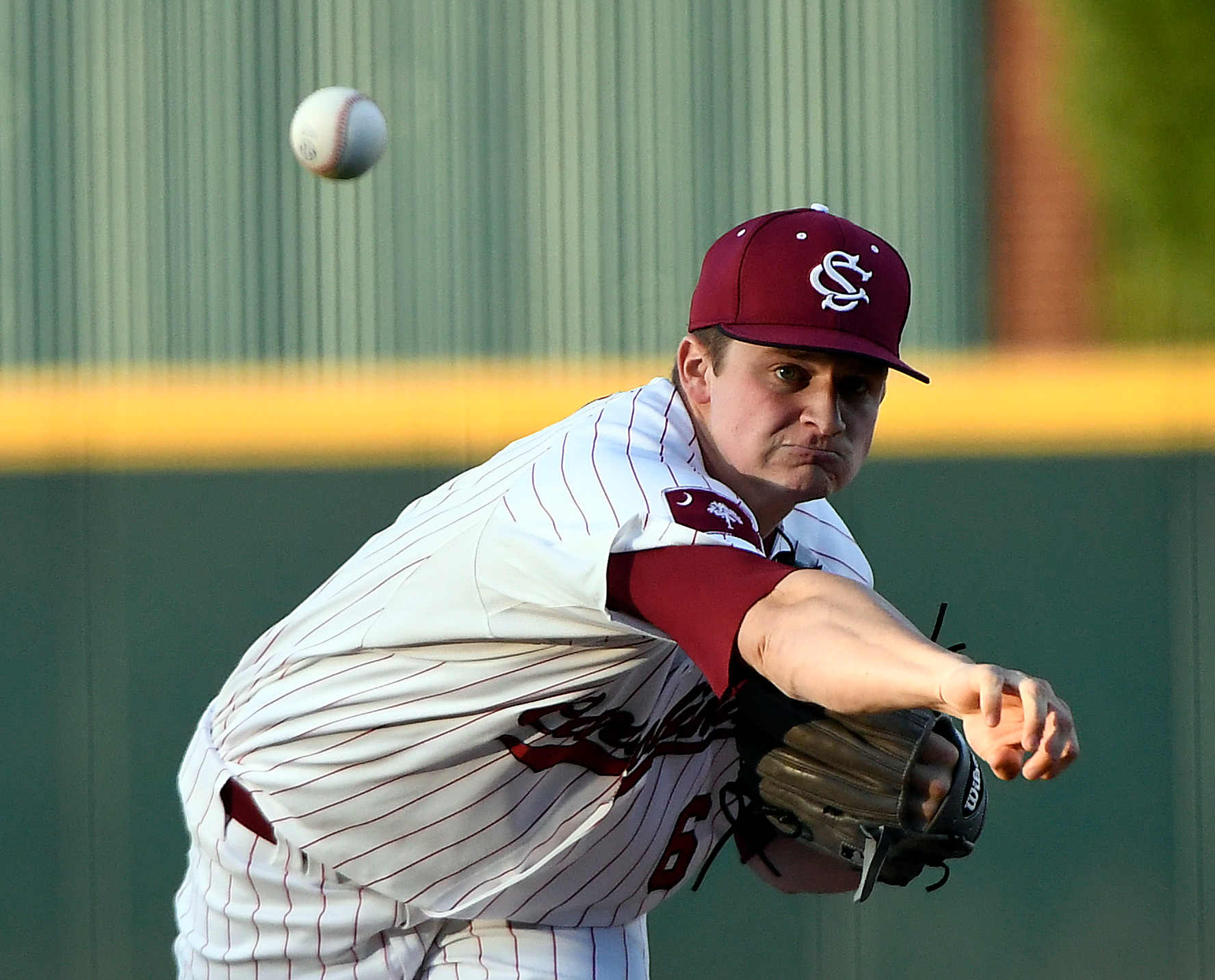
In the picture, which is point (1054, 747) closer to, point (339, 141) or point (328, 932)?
point (328, 932)

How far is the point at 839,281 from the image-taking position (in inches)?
85.1

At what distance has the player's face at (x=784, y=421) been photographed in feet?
7.08

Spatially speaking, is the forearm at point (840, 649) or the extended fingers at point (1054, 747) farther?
the forearm at point (840, 649)

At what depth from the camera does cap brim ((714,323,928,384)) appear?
6.92 feet

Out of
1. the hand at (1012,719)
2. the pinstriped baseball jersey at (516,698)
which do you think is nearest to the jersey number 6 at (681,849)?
the pinstriped baseball jersey at (516,698)

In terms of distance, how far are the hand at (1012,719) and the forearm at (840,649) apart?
32 millimetres

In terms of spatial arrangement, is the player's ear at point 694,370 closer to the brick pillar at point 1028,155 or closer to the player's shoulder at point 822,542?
the player's shoulder at point 822,542

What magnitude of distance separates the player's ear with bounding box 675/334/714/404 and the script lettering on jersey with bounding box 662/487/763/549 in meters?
0.37

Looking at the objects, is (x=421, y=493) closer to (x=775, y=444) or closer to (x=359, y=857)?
(x=359, y=857)

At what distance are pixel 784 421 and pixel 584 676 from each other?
0.41 m

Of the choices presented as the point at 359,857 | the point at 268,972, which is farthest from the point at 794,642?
the point at 268,972

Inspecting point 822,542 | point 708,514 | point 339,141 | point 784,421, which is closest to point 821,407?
point 784,421

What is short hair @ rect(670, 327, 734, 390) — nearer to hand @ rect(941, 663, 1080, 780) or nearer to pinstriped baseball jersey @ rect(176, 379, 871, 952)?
pinstriped baseball jersey @ rect(176, 379, 871, 952)

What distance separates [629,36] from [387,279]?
0.99 meters
